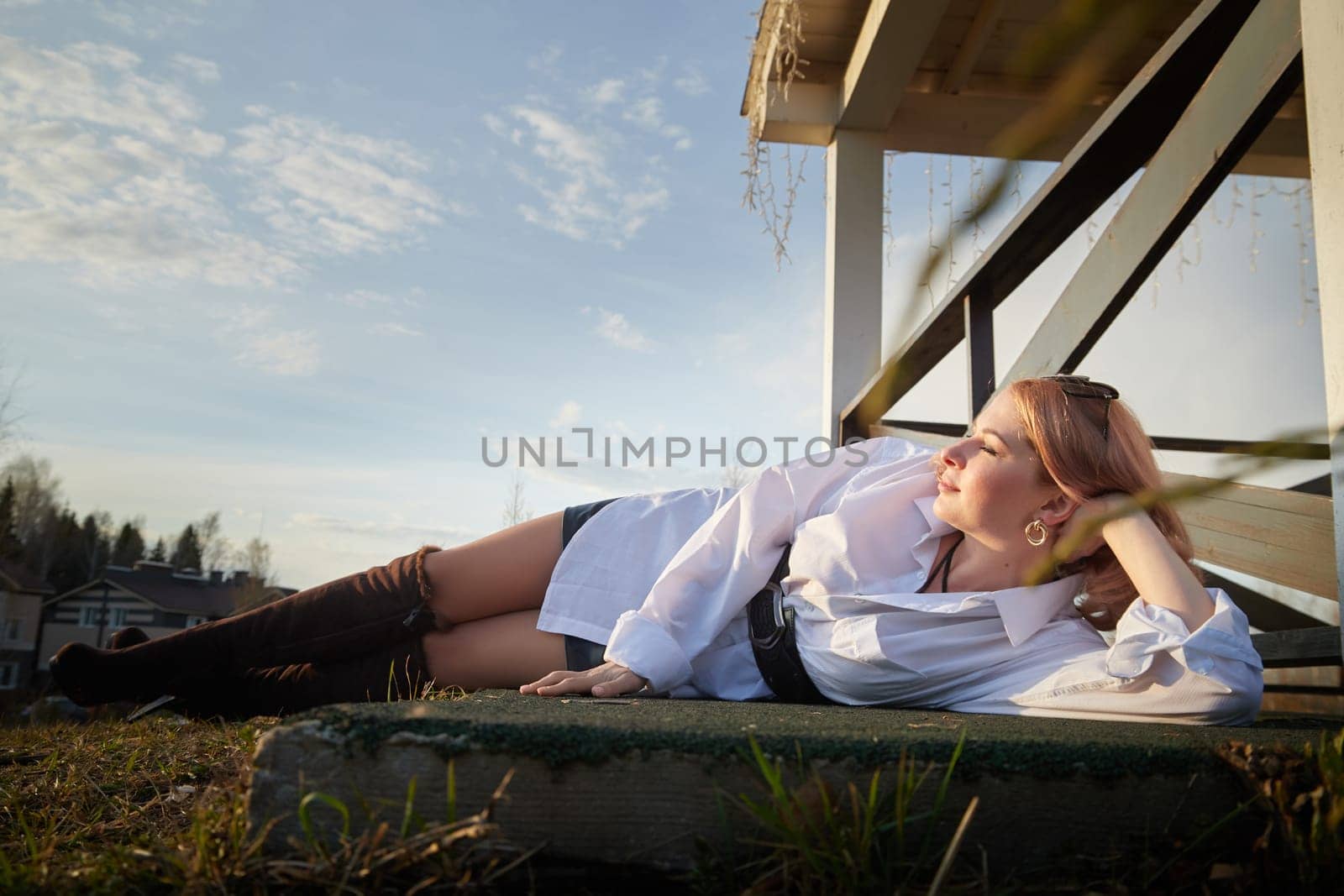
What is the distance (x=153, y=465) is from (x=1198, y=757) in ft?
90.1

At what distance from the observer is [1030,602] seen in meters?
1.84

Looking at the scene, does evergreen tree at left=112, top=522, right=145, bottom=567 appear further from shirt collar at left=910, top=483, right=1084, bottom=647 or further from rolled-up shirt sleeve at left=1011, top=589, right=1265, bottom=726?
rolled-up shirt sleeve at left=1011, top=589, right=1265, bottom=726

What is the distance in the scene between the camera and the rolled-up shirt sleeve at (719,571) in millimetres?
1838

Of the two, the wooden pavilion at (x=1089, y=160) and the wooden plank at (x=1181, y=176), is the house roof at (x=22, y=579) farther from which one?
the wooden plank at (x=1181, y=176)

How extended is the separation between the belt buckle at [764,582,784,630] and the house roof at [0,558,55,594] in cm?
3298

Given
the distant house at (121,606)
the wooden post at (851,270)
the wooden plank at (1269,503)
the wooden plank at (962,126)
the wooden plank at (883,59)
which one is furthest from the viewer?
the distant house at (121,606)

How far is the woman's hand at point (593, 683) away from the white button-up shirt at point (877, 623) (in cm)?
4

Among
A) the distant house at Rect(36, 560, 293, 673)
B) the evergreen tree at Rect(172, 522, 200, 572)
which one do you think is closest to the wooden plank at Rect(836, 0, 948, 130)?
the distant house at Rect(36, 560, 293, 673)

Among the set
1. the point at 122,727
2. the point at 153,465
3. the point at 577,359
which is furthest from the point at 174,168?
the point at 122,727

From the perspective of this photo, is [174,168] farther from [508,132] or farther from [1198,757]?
[1198,757]

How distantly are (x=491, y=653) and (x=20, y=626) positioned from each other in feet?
136

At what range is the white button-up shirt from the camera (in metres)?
1.56

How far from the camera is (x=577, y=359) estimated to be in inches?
293

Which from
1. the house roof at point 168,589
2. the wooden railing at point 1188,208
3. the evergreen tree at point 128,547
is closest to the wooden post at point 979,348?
the wooden railing at point 1188,208
